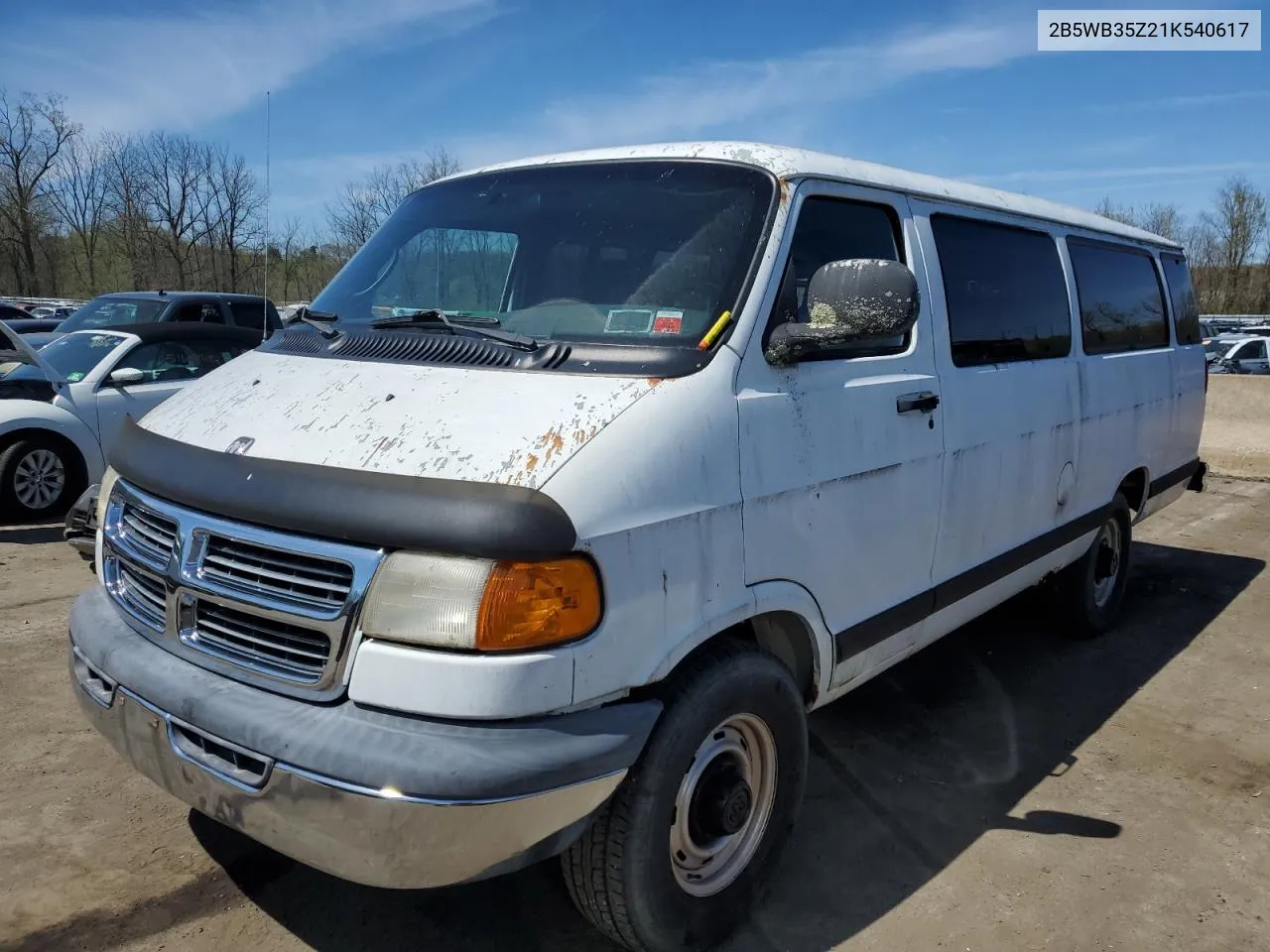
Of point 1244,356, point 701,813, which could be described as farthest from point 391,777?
point 1244,356

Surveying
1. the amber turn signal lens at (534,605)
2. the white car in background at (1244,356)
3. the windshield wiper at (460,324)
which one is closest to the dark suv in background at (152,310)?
the windshield wiper at (460,324)

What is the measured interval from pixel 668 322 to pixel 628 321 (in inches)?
5.0

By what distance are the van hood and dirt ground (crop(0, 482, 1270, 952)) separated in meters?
1.46

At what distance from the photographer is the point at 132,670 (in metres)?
2.57

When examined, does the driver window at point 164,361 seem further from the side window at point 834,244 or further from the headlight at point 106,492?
the side window at point 834,244

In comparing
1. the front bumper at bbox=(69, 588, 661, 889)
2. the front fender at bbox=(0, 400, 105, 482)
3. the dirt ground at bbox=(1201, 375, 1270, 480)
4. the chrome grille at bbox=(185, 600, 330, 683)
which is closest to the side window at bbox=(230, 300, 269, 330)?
the front fender at bbox=(0, 400, 105, 482)

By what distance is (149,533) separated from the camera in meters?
2.73

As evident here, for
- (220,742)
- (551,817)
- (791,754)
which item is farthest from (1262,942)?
(220,742)

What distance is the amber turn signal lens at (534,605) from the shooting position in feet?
7.10

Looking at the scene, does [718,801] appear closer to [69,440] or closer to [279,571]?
[279,571]

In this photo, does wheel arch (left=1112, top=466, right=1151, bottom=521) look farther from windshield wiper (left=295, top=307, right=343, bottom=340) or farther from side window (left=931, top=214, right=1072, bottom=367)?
windshield wiper (left=295, top=307, right=343, bottom=340)

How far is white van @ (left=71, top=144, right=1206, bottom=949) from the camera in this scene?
7.17 ft

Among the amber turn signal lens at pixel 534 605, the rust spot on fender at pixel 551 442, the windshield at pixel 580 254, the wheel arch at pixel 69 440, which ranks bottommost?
the wheel arch at pixel 69 440

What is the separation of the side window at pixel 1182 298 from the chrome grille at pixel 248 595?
19.7 ft
